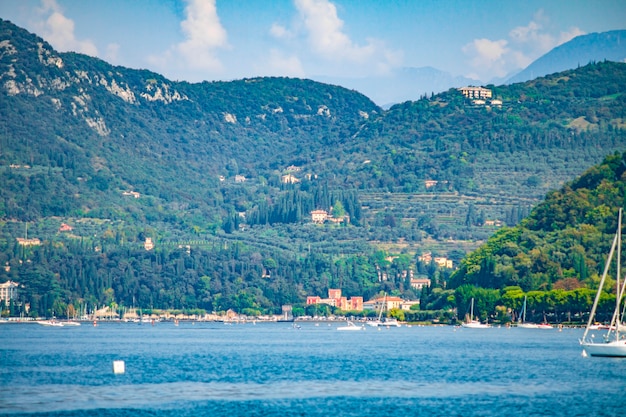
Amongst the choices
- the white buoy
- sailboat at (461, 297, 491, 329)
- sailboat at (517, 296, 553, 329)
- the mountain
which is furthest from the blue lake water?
the mountain

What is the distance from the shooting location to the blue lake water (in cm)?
6975

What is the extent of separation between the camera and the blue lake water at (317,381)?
69750mm

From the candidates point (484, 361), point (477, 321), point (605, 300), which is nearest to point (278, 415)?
point (484, 361)

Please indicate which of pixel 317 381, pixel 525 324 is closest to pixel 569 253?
pixel 525 324

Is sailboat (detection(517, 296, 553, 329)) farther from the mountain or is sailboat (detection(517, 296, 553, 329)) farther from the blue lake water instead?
the blue lake water

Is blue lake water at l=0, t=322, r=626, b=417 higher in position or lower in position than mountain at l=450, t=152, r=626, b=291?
lower

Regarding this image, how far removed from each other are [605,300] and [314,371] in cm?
7231

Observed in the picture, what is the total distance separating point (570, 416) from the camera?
6675cm

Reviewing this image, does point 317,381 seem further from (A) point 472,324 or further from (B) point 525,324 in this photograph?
(A) point 472,324

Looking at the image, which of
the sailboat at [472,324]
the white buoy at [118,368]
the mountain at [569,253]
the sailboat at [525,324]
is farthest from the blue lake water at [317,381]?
the mountain at [569,253]

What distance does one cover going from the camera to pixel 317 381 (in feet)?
280

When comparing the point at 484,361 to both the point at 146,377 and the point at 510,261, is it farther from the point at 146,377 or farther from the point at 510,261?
the point at 510,261

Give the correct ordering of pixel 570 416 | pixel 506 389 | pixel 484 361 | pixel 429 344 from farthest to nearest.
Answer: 1. pixel 429 344
2. pixel 484 361
3. pixel 506 389
4. pixel 570 416

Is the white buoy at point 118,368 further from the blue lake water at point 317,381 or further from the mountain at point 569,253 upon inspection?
the mountain at point 569,253
